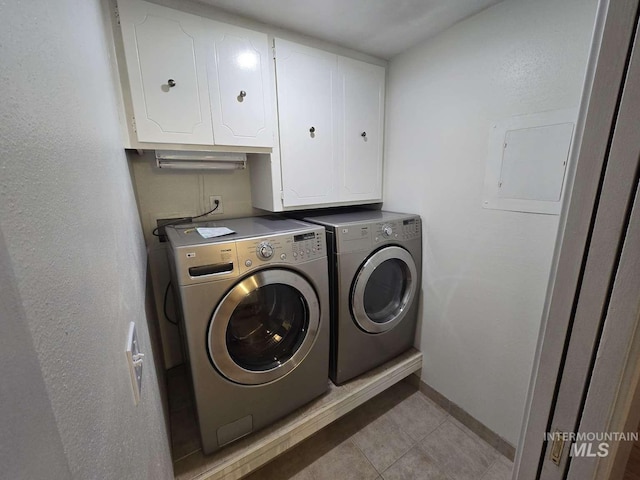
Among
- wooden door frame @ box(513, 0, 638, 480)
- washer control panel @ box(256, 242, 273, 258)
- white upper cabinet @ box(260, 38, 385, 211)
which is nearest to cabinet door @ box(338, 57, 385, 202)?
white upper cabinet @ box(260, 38, 385, 211)

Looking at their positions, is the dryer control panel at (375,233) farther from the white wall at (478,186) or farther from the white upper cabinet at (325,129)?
the white upper cabinet at (325,129)

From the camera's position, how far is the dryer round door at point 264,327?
1.08 meters

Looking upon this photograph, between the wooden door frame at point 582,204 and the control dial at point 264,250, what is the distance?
0.91 metres

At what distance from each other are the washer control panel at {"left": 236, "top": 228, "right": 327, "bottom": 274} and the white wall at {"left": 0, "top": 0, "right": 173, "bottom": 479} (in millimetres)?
612

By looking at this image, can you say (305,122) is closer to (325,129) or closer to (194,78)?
(325,129)

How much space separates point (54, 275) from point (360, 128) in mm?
1745

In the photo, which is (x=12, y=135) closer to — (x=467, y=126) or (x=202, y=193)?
(x=202, y=193)

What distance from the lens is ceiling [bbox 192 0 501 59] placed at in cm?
121

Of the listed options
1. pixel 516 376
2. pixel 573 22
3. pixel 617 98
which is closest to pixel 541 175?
pixel 573 22

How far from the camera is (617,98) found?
0.43 metres

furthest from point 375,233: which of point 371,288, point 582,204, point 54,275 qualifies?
point 54,275

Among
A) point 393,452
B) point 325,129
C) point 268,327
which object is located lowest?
point 393,452

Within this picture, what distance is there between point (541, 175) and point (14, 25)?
1548 mm

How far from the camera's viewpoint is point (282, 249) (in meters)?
1.18
